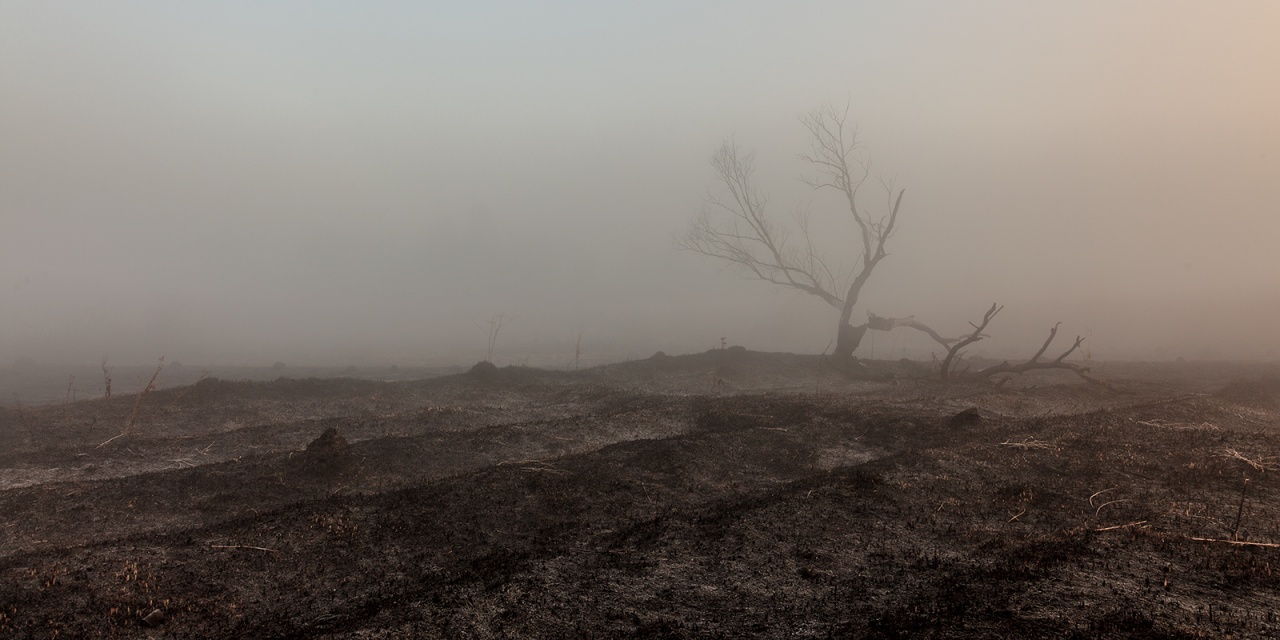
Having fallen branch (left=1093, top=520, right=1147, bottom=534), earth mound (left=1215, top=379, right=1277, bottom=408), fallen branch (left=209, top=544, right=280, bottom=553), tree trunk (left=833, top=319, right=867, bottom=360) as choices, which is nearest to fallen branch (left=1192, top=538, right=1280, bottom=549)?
fallen branch (left=1093, top=520, right=1147, bottom=534)

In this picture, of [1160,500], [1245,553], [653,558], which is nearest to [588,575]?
[653,558]

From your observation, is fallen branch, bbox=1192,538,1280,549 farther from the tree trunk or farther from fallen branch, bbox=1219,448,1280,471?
the tree trunk

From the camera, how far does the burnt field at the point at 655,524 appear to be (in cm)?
529

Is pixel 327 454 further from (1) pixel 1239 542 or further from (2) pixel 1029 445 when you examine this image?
(1) pixel 1239 542

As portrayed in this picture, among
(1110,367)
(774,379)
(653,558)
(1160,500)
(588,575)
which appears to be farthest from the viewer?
(1110,367)

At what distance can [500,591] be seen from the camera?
5859 mm

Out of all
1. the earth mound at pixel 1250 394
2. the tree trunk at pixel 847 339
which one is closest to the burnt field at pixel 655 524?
the earth mound at pixel 1250 394

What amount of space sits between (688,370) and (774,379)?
310cm

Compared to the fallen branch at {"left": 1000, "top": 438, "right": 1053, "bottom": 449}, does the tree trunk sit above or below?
above

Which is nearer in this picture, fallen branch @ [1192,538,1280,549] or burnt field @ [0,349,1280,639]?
burnt field @ [0,349,1280,639]

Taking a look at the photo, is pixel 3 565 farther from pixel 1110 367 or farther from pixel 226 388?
pixel 1110 367

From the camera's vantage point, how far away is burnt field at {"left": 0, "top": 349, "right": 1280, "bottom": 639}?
5.29 meters

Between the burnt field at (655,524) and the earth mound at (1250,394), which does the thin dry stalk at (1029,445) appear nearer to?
the burnt field at (655,524)

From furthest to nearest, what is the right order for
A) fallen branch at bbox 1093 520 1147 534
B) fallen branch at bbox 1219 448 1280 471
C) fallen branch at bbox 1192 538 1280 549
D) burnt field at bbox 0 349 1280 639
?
fallen branch at bbox 1219 448 1280 471 < fallen branch at bbox 1093 520 1147 534 < fallen branch at bbox 1192 538 1280 549 < burnt field at bbox 0 349 1280 639
